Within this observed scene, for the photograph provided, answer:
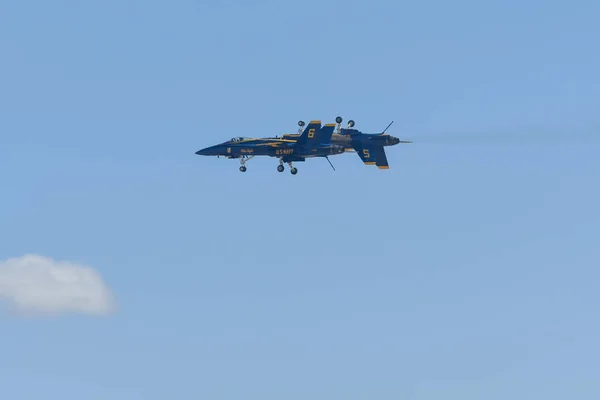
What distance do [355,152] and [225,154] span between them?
1883cm

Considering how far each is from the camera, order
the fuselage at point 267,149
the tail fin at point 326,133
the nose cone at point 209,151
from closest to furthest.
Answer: the fuselage at point 267,149, the tail fin at point 326,133, the nose cone at point 209,151

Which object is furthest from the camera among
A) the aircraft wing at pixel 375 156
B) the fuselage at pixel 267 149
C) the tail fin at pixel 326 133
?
the aircraft wing at pixel 375 156

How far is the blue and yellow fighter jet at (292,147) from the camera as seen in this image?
166 meters

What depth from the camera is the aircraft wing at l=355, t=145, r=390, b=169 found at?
17038 cm

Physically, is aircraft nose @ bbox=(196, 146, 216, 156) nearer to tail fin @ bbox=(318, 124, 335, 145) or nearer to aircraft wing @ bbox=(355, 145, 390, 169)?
tail fin @ bbox=(318, 124, 335, 145)

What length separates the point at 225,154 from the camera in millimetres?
171750

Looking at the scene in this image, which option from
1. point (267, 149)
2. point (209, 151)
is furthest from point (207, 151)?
point (267, 149)

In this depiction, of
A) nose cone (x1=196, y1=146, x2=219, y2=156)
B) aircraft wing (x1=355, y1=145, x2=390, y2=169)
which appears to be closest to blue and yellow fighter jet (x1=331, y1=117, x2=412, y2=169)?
aircraft wing (x1=355, y1=145, x2=390, y2=169)

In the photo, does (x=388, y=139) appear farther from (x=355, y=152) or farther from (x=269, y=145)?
(x=269, y=145)

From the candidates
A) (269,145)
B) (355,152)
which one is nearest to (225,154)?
(269,145)

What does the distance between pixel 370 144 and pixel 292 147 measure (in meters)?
11.7

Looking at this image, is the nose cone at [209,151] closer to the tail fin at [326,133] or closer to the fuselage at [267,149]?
the fuselage at [267,149]

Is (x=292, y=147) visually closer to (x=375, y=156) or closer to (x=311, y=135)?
(x=311, y=135)

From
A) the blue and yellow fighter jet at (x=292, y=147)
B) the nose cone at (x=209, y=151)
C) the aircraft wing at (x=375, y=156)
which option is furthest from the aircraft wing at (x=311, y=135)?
the nose cone at (x=209, y=151)
